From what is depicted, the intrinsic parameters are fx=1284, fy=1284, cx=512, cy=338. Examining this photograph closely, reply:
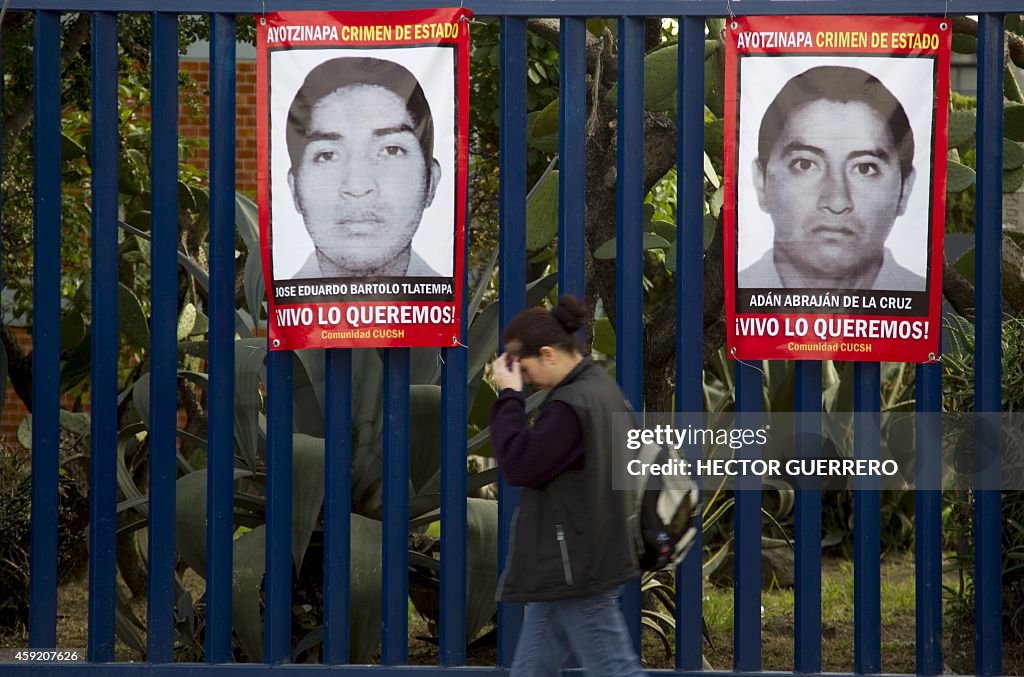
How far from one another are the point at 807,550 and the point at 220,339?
218 cm

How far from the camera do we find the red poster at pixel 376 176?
4.45 metres

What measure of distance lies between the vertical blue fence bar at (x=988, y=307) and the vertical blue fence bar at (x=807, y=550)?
0.55 metres

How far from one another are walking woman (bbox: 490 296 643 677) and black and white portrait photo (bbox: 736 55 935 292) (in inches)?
40.5

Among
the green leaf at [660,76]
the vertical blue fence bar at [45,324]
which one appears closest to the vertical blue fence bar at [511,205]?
the green leaf at [660,76]

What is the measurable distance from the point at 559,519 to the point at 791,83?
5.88 ft

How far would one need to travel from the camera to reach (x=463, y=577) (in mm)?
4523

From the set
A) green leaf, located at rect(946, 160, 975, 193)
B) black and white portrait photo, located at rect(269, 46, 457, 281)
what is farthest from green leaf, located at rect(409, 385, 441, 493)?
green leaf, located at rect(946, 160, 975, 193)

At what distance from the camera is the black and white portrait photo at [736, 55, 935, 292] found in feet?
14.5

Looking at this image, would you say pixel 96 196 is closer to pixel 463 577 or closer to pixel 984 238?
pixel 463 577

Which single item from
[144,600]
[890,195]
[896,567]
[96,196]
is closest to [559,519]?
[890,195]

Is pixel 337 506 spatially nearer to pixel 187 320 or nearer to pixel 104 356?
pixel 104 356

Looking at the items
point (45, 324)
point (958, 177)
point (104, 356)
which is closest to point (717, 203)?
point (958, 177)

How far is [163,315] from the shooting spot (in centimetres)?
450

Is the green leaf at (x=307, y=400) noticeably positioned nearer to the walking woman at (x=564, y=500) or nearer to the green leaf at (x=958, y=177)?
the walking woman at (x=564, y=500)
